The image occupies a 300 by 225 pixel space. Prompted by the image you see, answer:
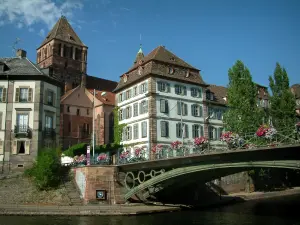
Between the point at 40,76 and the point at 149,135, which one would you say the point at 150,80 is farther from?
the point at 40,76

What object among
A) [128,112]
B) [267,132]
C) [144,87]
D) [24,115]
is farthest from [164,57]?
[267,132]

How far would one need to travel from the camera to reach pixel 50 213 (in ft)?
84.6

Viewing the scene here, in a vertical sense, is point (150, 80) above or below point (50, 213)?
above

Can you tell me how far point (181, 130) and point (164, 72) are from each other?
7759 mm

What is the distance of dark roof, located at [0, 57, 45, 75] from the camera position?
38500mm

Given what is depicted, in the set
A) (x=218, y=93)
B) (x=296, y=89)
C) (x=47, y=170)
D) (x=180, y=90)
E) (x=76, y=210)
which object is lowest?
(x=76, y=210)

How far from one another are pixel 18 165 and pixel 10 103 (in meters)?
6.60

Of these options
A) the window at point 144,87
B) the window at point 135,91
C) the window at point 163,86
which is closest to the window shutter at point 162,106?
the window at point 163,86

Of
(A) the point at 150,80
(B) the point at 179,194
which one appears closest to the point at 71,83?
(A) the point at 150,80

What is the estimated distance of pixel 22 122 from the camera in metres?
37.4

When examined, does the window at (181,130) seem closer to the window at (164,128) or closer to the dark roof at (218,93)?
the window at (164,128)

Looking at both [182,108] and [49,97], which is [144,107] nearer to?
[182,108]

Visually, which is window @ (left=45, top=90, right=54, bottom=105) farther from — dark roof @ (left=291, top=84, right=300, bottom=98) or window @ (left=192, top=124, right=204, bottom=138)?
dark roof @ (left=291, top=84, right=300, bottom=98)

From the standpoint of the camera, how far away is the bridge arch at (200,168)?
19.9 meters
